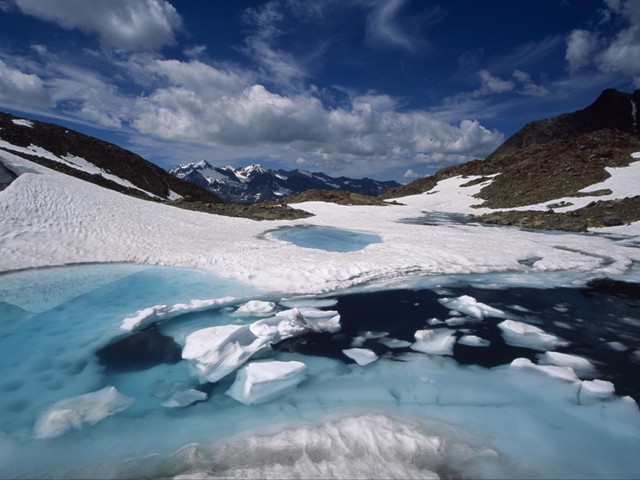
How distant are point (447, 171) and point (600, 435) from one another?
85954 mm

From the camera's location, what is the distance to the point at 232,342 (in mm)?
5750

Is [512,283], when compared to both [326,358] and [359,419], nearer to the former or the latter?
[326,358]

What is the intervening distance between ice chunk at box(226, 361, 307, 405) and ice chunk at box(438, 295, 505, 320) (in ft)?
15.0

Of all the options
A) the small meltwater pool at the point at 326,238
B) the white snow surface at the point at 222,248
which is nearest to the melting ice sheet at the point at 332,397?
the white snow surface at the point at 222,248

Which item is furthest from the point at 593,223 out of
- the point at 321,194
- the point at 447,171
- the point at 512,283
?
the point at 447,171

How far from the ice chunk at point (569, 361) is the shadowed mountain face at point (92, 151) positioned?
5801cm

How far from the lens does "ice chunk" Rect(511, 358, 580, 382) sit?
4996 mm

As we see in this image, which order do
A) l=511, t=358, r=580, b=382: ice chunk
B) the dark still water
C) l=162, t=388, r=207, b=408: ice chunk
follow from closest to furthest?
1. l=162, t=388, r=207, b=408: ice chunk
2. l=511, t=358, r=580, b=382: ice chunk
3. the dark still water

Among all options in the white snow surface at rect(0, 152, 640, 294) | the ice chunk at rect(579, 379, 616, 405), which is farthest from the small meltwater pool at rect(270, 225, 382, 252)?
the ice chunk at rect(579, 379, 616, 405)

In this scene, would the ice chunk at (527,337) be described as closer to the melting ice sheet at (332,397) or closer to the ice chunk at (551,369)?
the melting ice sheet at (332,397)

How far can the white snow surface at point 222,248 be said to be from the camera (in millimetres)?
10898

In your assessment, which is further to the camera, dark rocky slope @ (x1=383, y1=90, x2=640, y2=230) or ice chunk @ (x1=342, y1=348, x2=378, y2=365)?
dark rocky slope @ (x1=383, y1=90, x2=640, y2=230)

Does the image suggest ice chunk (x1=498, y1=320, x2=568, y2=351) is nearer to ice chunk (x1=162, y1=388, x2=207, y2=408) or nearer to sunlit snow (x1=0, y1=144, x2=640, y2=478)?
sunlit snow (x1=0, y1=144, x2=640, y2=478)

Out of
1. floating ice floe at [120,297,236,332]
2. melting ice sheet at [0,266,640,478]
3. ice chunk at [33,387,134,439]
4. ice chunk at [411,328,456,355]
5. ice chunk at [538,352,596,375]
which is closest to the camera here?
melting ice sheet at [0,266,640,478]
